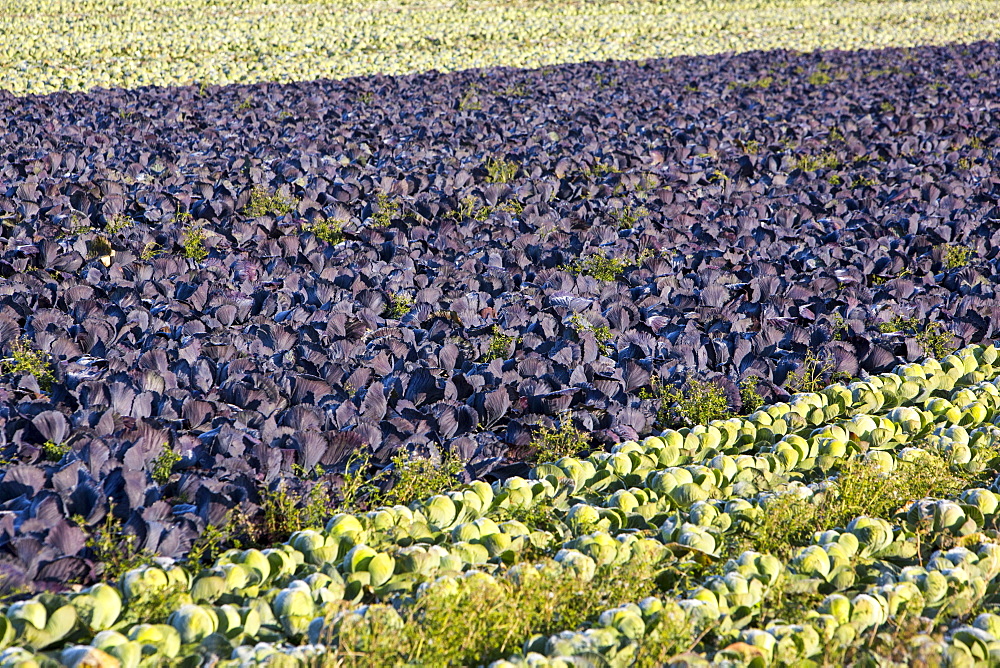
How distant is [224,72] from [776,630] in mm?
14669

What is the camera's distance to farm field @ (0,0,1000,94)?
1560 cm

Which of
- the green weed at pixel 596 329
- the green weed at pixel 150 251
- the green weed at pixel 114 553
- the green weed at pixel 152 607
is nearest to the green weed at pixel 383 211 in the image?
the green weed at pixel 150 251

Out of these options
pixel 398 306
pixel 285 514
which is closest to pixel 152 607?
pixel 285 514

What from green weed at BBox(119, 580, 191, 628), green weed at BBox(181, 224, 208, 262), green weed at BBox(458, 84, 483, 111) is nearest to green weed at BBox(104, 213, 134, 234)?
green weed at BBox(181, 224, 208, 262)

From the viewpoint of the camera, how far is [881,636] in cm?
231

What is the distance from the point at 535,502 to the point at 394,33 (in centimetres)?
1858

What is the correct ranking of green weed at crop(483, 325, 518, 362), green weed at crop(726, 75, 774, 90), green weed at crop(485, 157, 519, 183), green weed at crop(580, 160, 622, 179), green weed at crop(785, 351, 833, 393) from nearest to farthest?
green weed at crop(785, 351, 833, 393) → green weed at crop(483, 325, 518, 362) → green weed at crop(485, 157, 519, 183) → green weed at crop(580, 160, 622, 179) → green weed at crop(726, 75, 774, 90)

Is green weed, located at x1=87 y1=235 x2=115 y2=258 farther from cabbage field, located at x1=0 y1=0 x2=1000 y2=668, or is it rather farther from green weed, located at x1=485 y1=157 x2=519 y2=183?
green weed, located at x1=485 y1=157 x2=519 y2=183

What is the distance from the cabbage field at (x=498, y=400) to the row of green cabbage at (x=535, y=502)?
0.01 m

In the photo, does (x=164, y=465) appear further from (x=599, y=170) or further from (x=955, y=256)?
(x=599, y=170)

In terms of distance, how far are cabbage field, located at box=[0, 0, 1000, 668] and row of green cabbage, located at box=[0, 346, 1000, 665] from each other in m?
0.01

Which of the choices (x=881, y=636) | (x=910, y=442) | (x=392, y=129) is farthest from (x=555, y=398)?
(x=392, y=129)

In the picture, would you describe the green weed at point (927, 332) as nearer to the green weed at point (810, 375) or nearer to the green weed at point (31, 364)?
the green weed at point (810, 375)

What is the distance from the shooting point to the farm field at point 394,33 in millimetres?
15602
